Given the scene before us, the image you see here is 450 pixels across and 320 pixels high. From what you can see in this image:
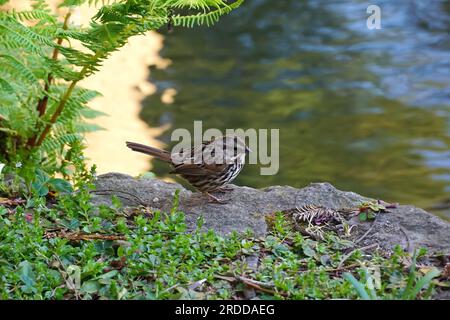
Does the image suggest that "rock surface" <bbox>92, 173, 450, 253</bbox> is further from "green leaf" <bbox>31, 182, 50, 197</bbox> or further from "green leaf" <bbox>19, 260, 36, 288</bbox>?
"green leaf" <bbox>19, 260, 36, 288</bbox>

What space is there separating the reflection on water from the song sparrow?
3163 millimetres

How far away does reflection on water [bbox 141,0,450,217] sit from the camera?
9.15m

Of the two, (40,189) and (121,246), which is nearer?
(121,246)

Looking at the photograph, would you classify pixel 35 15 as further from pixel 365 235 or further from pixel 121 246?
pixel 365 235

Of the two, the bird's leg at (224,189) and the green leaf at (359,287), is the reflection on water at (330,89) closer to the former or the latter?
the bird's leg at (224,189)

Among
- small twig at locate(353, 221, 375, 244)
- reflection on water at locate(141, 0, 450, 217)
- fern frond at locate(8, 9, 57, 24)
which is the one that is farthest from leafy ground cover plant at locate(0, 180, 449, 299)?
reflection on water at locate(141, 0, 450, 217)

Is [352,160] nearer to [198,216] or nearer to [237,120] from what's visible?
[237,120]

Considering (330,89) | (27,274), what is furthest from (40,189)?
(330,89)

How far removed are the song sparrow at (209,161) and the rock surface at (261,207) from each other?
0.36 ft

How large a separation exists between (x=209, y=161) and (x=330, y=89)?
5.47m

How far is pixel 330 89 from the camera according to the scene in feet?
35.2

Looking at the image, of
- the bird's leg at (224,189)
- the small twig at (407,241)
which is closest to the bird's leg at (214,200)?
the bird's leg at (224,189)

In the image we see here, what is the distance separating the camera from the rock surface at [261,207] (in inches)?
187

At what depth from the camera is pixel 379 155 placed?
940 centimetres
